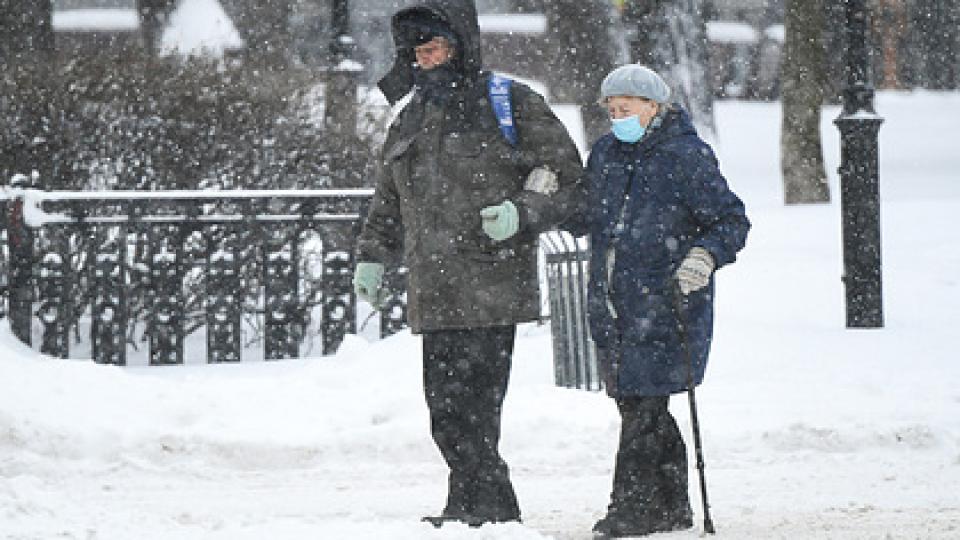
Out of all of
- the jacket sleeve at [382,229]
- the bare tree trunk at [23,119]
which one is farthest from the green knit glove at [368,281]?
the bare tree trunk at [23,119]

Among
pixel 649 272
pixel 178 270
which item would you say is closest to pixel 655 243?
pixel 649 272

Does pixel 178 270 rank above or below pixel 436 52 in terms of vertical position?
below

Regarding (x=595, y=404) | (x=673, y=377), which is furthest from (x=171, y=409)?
(x=673, y=377)

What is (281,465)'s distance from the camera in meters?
8.58

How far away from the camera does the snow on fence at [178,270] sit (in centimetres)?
1121

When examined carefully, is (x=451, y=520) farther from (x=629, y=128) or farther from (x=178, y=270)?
(x=178, y=270)

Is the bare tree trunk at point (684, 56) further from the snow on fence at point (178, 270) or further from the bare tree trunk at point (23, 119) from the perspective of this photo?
the bare tree trunk at point (23, 119)

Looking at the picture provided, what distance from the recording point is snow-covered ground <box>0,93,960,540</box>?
6.82m

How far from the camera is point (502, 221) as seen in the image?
6160mm

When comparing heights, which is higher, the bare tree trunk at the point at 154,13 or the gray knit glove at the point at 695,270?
the bare tree trunk at the point at 154,13

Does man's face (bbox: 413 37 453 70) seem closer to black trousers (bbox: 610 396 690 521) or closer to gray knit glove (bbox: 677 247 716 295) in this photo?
gray knit glove (bbox: 677 247 716 295)

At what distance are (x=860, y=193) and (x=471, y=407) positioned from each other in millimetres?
5900

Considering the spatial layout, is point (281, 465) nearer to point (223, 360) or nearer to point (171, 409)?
point (171, 409)

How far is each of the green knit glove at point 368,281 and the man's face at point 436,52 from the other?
0.79m
